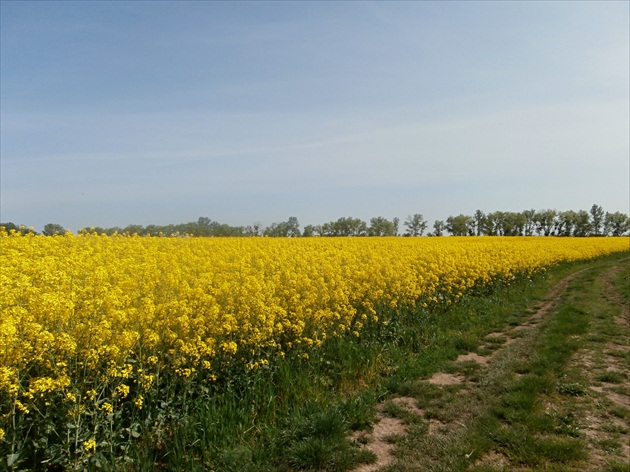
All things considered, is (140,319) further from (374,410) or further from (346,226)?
(346,226)

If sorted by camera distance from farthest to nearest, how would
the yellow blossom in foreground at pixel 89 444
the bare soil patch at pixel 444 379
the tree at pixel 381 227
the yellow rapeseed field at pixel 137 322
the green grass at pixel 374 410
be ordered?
the tree at pixel 381 227 < the bare soil patch at pixel 444 379 < the green grass at pixel 374 410 < the yellow rapeseed field at pixel 137 322 < the yellow blossom in foreground at pixel 89 444

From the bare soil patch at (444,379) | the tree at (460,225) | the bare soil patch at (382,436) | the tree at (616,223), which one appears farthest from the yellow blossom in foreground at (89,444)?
the tree at (616,223)

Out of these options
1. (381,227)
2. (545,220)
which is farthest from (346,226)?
(545,220)

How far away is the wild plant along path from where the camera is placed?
14.3 ft

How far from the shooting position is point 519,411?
534cm

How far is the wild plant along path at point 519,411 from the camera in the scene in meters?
4.36

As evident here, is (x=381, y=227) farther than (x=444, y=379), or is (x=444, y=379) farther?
(x=381, y=227)

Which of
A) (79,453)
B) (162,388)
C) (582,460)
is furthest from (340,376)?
(79,453)

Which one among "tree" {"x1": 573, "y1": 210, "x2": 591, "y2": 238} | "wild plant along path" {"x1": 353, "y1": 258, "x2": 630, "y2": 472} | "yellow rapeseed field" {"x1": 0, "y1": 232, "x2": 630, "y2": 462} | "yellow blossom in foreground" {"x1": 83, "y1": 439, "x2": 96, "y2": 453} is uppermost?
"tree" {"x1": 573, "y1": 210, "x2": 591, "y2": 238}

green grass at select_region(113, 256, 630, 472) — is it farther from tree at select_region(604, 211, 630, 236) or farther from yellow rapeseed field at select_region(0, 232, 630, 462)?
tree at select_region(604, 211, 630, 236)

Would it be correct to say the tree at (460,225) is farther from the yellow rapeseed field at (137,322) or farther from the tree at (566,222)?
the yellow rapeseed field at (137,322)

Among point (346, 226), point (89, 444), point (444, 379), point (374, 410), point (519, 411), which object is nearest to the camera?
point (89, 444)

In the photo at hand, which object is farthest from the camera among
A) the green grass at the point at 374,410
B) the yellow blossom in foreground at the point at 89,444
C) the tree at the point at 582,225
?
the tree at the point at 582,225

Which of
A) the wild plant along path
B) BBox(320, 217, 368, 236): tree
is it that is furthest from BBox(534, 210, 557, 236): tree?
the wild plant along path
